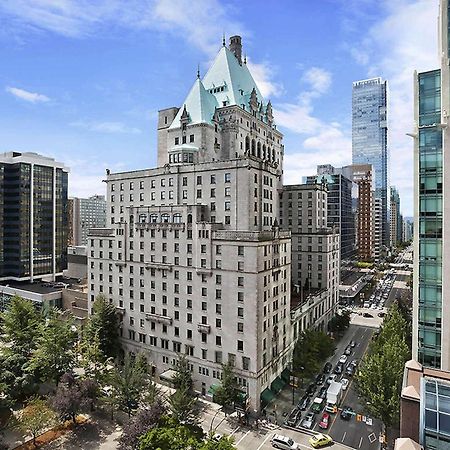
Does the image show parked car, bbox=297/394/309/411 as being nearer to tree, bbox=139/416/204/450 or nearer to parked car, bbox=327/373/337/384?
parked car, bbox=327/373/337/384

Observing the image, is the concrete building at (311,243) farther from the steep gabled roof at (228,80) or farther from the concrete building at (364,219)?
the concrete building at (364,219)

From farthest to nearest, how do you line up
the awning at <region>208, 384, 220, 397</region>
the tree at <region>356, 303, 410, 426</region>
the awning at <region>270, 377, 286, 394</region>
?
the awning at <region>270, 377, 286, 394</region> < the awning at <region>208, 384, 220, 397</region> < the tree at <region>356, 303, 410, 426</region>

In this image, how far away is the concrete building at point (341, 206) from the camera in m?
146

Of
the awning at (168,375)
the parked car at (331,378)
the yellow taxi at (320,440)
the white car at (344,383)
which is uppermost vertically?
the awning at (168,375)

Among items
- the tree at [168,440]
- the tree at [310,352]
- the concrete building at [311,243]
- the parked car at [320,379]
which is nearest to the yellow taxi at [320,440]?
the tree at [310,352]

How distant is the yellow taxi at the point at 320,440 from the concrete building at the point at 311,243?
139ft

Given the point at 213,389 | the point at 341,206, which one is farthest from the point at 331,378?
the point at 341,206

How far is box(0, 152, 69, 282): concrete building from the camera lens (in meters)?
119

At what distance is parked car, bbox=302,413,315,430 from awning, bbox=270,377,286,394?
24.6 ft

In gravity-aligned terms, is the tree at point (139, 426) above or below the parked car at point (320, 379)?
above

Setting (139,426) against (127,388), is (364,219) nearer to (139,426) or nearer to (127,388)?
(127,388)

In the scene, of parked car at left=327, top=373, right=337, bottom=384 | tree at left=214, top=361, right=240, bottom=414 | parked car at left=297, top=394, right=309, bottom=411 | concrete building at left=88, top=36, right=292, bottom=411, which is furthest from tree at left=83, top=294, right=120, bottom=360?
parked car at left=327, top=373, right=337, bottom=384

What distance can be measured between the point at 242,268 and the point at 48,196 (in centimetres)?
10079

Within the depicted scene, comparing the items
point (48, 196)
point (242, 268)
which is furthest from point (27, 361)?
point (48, 196)
